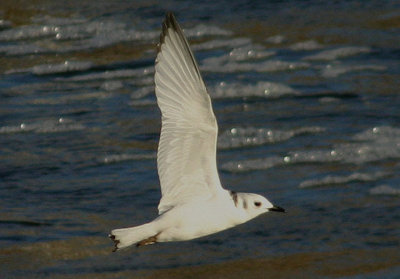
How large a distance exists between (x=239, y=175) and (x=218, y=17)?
3.98 meters

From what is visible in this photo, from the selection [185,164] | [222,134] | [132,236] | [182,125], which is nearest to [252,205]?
[185,164]

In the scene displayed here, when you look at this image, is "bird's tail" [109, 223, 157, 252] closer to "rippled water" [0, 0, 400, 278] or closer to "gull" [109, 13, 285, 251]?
"gull" [109, 13, 285, 251]

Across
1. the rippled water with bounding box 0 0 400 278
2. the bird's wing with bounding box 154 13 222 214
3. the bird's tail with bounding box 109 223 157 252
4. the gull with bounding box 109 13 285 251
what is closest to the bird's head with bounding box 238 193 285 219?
the gull with bounding box 109 13 285 251

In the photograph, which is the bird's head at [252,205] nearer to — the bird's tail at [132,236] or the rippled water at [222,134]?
the bird's tail at [132,236]

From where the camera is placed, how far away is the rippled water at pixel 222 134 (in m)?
7.50

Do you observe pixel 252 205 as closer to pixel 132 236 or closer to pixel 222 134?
pixel 132 236

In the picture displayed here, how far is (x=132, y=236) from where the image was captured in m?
6.07

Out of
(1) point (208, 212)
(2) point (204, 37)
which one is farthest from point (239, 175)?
(2) point (204, 37)

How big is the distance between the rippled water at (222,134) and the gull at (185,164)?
0.96 meters

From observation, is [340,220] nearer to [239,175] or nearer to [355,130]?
[239,175]

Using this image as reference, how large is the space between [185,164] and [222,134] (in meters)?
3.28

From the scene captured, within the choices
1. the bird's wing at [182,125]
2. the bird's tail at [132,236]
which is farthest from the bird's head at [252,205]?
Answer: the bird's tail at [132,236]

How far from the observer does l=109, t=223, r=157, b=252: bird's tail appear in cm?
604

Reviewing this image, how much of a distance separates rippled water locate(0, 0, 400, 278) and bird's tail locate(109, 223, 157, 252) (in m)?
1.13
